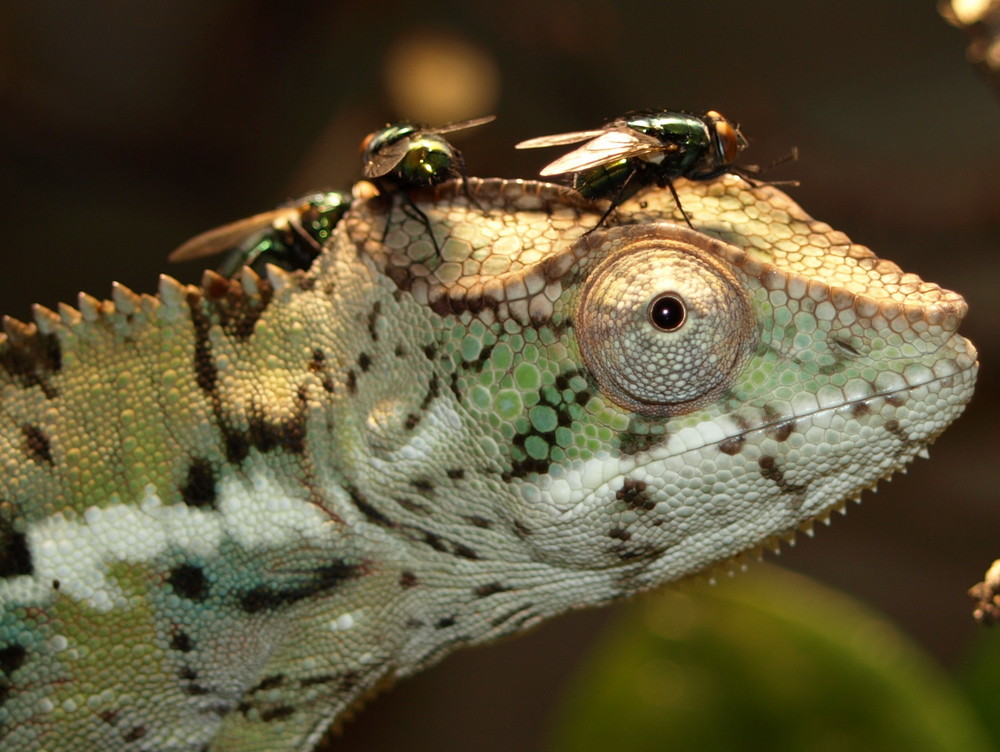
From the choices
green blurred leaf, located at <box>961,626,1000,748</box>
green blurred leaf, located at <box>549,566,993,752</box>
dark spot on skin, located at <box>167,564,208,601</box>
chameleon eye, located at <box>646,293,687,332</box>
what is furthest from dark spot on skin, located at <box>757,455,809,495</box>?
green blurred leaf, located at <box>961,626,1000,748</box>

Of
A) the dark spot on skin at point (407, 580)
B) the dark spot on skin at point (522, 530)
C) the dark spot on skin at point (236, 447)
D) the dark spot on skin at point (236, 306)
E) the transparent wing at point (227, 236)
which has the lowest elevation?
the dark spot on skin at point (407, 580)

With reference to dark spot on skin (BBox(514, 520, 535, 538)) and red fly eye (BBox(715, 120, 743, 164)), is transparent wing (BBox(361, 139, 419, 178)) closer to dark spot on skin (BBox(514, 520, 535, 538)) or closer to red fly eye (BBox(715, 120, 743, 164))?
red fly eye (BBox(715, 120, 743, 164))

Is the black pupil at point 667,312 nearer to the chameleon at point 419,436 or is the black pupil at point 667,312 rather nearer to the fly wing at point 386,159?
the chameleon at point 419,436

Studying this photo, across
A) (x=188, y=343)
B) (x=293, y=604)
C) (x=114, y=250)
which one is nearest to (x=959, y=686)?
(x=293, y=604)

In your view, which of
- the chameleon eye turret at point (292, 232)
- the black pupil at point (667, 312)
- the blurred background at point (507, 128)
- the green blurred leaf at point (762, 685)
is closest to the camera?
the black pupil at point (667, 312)

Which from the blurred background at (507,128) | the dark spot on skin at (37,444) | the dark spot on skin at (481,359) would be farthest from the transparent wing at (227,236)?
the blurred background at (507,128)

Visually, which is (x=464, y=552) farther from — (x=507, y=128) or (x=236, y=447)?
(x=507, y=128)

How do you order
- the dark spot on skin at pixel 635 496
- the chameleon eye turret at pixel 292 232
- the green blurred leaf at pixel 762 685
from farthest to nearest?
the green blurred leaf at pixel 762 685 < the chameleon eye turret at pixel 292 232 < the dark spot on skin at pixel 635 496
